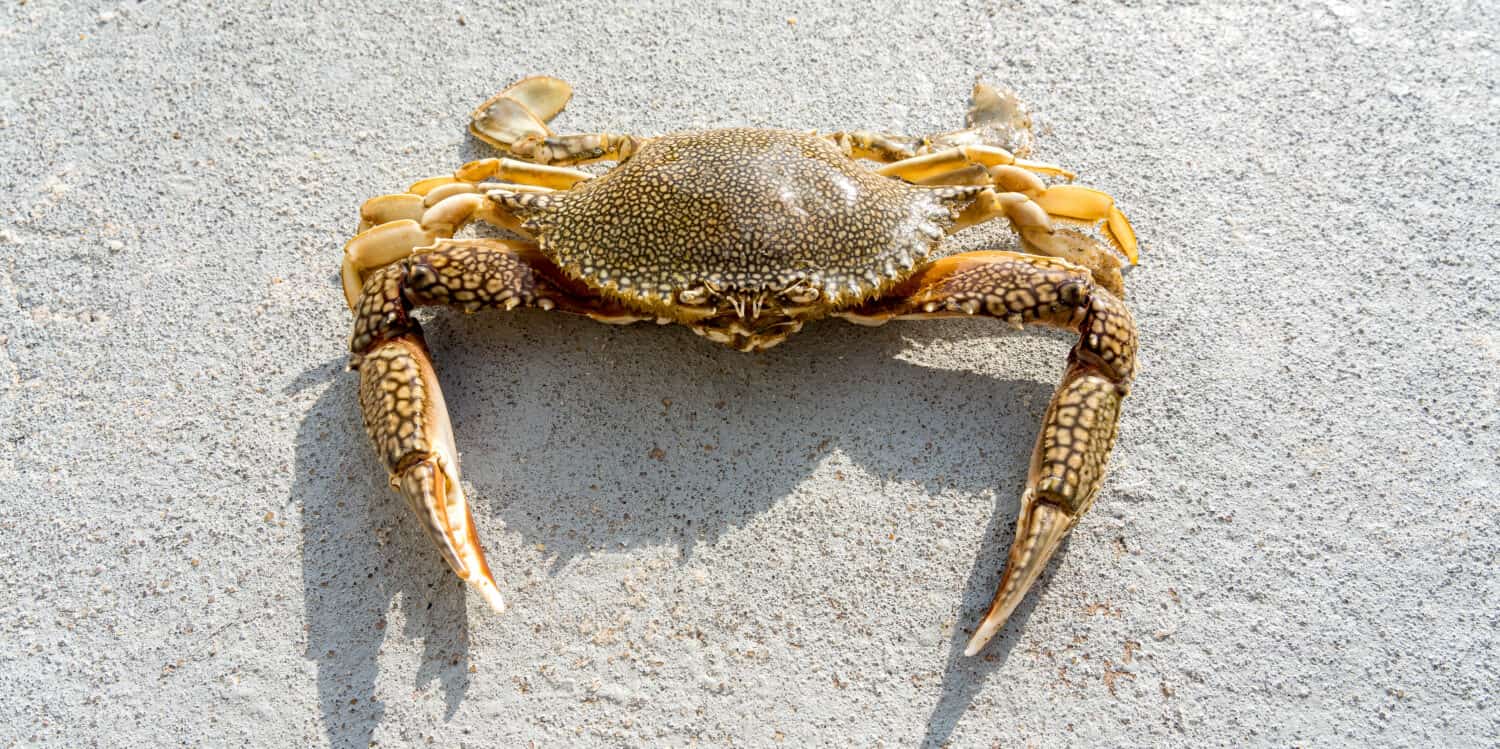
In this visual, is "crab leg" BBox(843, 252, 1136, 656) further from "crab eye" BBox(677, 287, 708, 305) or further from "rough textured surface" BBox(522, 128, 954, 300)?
"crab eye" BBox(677, 287, 708, 305)

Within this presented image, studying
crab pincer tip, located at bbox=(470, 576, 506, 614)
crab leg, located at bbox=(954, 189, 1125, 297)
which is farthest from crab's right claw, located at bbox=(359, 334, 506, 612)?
crab leg, located at bbox=(954, 189, 1125, 297)

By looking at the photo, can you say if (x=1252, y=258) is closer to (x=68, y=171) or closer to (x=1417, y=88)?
(x=1417, y=88)

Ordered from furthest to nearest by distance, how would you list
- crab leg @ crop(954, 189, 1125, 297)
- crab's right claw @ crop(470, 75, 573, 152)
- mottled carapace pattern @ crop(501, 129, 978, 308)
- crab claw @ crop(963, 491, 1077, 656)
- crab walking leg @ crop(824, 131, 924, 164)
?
1. crab's right claw @ crop(470, 75, 573, 152)
2. crab walking leg @ crop(824, 131, 924, 164)
3. crab leg @ crop(954, 189, 1125, 297)
4. mottled carapace pattern @ crop(501, 129, 978, 308)
5. crab claw @ crop(963, 491, 1077, 656)

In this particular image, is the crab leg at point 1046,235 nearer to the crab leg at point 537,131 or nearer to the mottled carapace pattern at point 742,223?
the mottled carapace pattern at point 742,223

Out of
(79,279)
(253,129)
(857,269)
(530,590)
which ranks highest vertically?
(857,269)

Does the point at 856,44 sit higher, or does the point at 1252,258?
the point at 856,44

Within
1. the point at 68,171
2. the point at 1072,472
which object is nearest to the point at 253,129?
the point at 68,171

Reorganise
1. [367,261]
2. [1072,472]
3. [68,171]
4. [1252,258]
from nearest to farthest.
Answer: [1072,472]
[367,261]
[1252,258]
[68,171]
